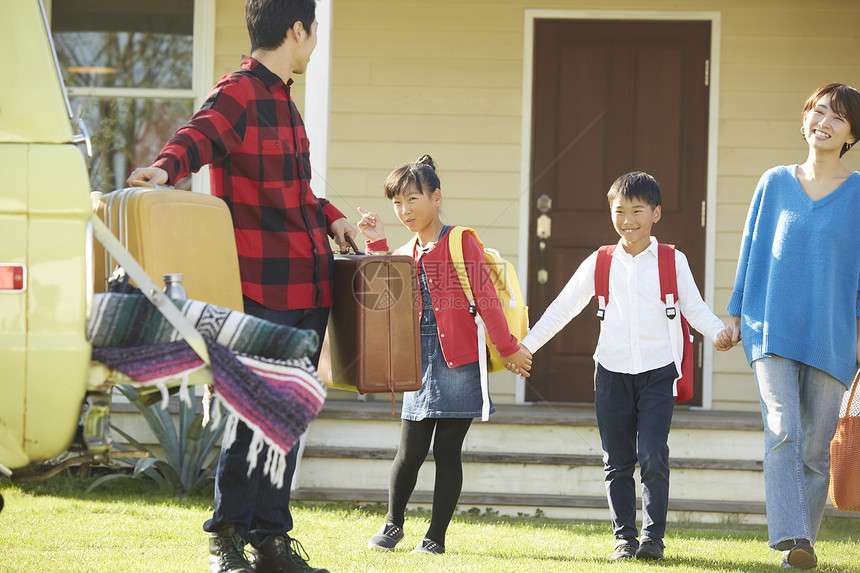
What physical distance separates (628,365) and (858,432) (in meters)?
0.90

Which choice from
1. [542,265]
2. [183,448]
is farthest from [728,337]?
[183,448]

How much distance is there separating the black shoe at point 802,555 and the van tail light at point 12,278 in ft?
9.10

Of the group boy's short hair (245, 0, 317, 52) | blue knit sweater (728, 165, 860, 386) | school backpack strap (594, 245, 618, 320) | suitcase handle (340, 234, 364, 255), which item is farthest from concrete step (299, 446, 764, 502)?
boy's short hair (245, 0, 317, 52)

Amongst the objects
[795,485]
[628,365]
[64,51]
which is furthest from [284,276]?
[64,51]

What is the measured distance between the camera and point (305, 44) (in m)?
3.14

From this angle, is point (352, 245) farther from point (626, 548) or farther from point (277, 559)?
point (626, 548)

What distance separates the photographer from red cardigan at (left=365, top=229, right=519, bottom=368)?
3770 mm

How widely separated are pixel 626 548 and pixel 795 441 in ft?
2.68

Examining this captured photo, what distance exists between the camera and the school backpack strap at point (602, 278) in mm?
4043

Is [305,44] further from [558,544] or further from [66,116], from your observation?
[558,544]

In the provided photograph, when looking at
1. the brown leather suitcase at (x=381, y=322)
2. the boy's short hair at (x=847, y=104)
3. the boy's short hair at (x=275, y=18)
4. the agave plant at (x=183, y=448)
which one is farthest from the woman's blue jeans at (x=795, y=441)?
the agave plant at (x=183, y=448)

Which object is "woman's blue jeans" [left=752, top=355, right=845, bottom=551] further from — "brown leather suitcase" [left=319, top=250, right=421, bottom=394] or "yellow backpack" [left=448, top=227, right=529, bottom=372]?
"brown leather suitcase" [left=319, top=250, right=421, bottom=394]

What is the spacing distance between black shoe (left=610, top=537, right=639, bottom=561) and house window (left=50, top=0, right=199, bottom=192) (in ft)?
14.0

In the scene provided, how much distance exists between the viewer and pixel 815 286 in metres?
3.56
